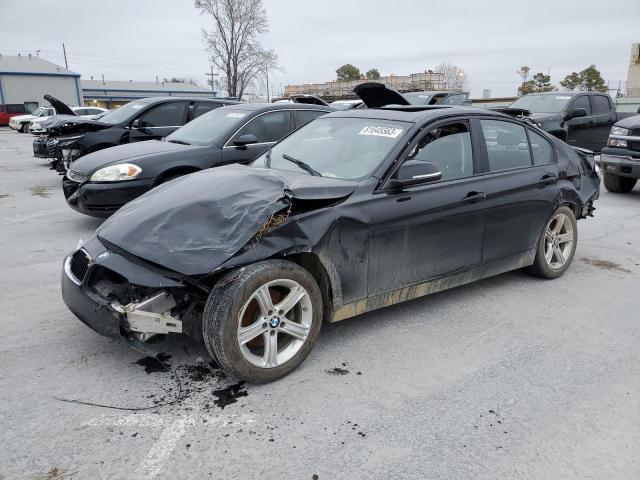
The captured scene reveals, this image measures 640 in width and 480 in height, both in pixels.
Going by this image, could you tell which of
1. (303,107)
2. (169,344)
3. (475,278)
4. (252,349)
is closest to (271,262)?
(252,349)

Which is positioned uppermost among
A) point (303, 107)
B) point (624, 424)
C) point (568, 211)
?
point (303, 107)

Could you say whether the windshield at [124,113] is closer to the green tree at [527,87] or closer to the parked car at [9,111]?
the parked car at [9,111]

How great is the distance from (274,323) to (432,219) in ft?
4.88

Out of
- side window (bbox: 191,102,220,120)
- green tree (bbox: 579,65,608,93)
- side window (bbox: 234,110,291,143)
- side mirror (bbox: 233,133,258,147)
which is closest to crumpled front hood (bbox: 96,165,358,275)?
side mirror (bbox: 233,133,258,147)

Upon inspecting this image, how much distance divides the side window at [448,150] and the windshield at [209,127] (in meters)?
3.56

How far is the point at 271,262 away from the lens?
10.1 ft

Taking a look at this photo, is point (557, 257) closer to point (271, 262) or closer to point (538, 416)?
point (538, 416)

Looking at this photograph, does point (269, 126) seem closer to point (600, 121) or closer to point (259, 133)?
point (259, 133)

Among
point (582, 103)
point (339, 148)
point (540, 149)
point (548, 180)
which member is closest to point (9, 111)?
point (582, 103)

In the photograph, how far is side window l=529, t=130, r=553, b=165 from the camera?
4930 mm

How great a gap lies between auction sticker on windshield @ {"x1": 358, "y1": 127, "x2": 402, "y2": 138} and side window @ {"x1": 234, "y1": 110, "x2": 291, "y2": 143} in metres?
3.15

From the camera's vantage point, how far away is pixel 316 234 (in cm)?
330

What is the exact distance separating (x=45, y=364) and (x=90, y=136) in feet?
21.5

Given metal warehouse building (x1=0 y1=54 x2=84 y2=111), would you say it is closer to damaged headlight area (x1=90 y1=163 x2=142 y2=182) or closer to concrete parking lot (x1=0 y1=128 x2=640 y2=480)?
damaged headlight area (x1=90 y1=163 x2=142 y2=182)
